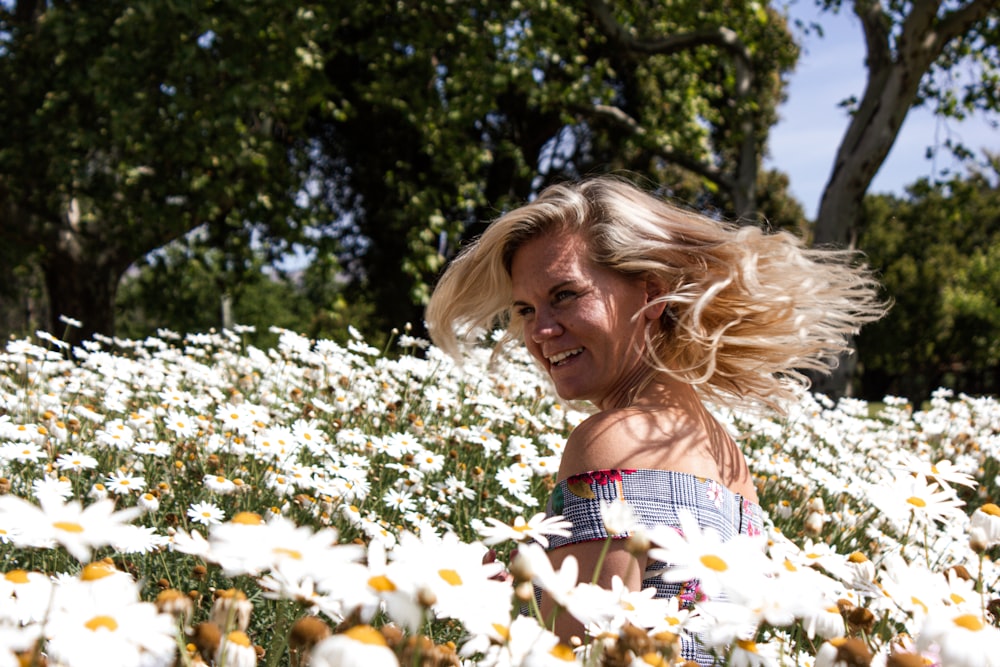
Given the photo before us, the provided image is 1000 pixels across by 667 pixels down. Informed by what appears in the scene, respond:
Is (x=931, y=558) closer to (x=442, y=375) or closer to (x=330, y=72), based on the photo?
(x=442, y=375)

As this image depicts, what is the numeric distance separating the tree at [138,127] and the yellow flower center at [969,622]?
899 cm

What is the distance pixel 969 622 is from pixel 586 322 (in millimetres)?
1457

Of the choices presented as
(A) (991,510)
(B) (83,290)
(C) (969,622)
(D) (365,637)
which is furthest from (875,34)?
(D) (365,637)

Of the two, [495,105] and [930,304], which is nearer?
[495,105]

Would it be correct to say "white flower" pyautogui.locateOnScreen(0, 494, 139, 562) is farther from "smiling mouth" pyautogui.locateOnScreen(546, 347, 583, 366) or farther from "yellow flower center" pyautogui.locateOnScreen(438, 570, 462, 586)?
"smiling mouth" pyautogui.locateOnScreen(546, 347, 583, 366)

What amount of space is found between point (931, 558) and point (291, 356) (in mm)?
2956

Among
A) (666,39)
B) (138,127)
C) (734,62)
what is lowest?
(138,127)

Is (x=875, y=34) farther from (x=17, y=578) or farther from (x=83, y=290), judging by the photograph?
(x=17, y=578)

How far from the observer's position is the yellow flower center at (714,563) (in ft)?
3.40

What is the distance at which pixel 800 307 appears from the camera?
2.63 meters

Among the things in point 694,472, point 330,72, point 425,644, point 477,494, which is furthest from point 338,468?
point 330,72

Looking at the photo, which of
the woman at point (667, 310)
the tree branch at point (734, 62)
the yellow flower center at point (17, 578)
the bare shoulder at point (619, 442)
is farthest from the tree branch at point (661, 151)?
the yellow flower center at point (17, 578)

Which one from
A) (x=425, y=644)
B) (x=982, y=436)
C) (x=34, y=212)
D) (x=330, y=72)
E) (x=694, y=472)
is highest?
(x=330, y=72)

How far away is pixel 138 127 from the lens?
911 cm
